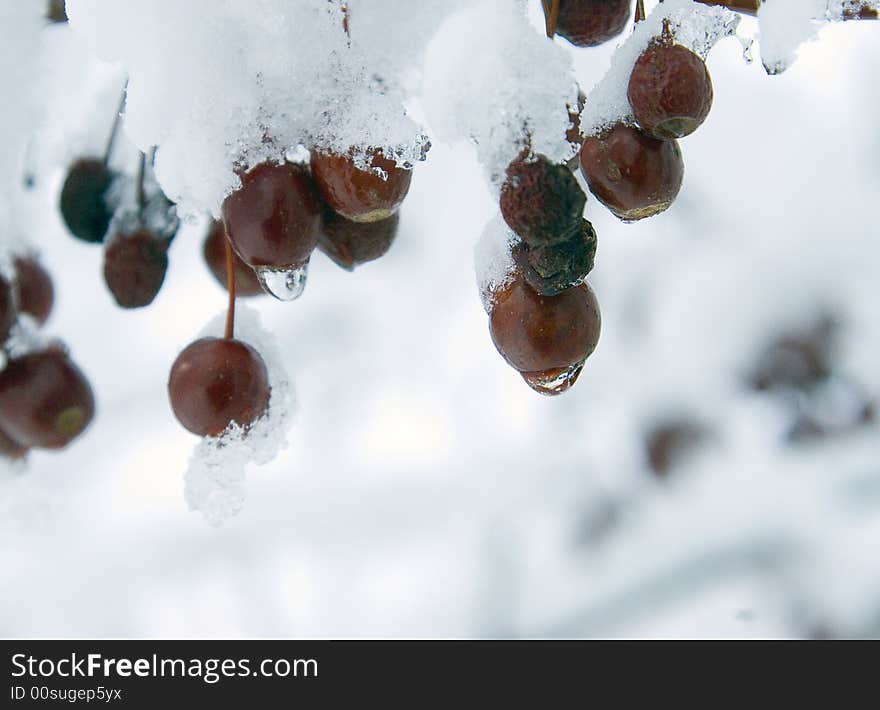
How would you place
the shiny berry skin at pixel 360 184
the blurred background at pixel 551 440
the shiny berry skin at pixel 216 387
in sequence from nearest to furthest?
the shiny berry skin at pixel 360 184
the shiny berry skin at pixel 216 387
the blurred background at pixel 551 440

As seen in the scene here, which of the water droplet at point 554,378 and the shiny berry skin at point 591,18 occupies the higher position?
the shiny berry skin at point 591,18

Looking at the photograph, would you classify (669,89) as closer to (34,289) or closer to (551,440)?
(34,289)

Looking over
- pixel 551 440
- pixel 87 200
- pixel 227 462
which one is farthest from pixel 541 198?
pixel 551 440

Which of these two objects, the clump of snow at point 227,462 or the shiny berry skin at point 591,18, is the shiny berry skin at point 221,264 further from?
the shiny berry skin at point 591,18

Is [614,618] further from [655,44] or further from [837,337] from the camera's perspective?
[655,44]

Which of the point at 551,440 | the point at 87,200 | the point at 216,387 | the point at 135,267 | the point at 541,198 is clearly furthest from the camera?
the point at 551,440

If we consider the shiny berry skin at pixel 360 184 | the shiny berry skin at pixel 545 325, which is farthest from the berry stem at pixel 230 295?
the shiny berry skin at pixel 545 325

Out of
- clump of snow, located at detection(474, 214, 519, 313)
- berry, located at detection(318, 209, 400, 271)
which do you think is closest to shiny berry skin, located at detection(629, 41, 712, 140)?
clump of snow, located at detection(474, 214, 519, 313)
